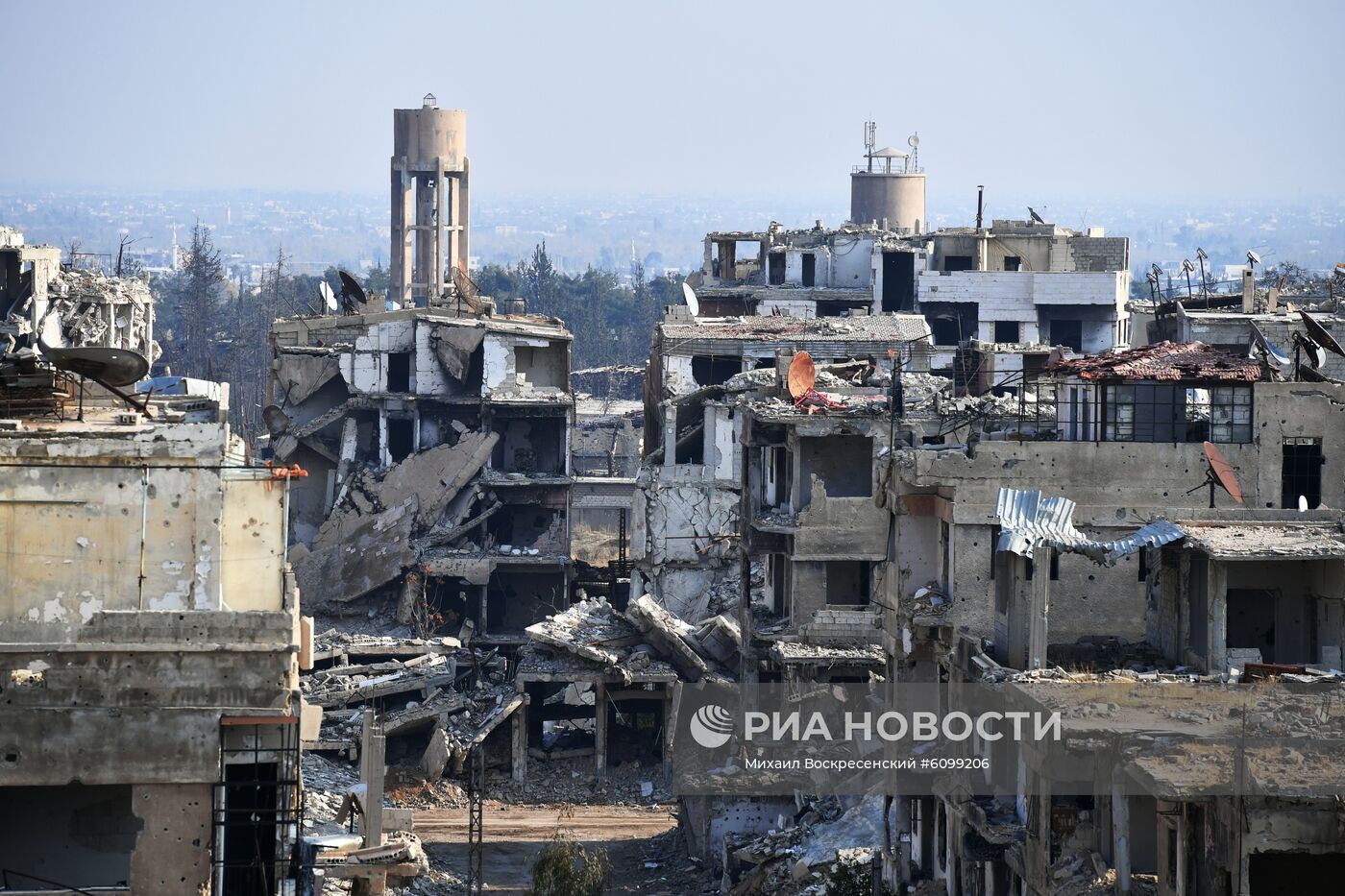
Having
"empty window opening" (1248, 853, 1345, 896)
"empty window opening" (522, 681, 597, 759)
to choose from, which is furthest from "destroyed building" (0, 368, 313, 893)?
"empty window opening" (522, 681, 597, 759)

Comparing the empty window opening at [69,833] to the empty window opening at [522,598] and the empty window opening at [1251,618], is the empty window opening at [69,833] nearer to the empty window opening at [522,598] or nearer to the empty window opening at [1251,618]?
the empty window opening at [1251,618]

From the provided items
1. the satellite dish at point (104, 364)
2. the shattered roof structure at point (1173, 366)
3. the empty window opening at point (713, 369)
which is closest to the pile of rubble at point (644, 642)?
the empty window opening at point (713, 369)

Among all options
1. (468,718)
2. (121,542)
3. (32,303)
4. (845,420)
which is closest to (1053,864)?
(121,542)

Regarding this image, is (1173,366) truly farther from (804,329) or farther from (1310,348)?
Result: (804,329)

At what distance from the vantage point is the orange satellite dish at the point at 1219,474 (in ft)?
103

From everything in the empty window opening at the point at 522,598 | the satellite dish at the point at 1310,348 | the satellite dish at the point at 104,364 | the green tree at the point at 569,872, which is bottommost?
the green tree at the point at 569,872

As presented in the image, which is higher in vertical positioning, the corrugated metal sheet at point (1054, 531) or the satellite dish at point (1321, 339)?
the satellite dish at point (1321, 339)

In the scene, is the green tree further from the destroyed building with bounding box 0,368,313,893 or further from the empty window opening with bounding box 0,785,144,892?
the empty window opening with bounding box 0,785,144,892

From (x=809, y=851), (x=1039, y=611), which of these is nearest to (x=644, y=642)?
(x=809, y=851)

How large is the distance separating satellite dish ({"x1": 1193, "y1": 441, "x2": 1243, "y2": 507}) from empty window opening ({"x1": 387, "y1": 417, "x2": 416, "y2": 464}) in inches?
1144

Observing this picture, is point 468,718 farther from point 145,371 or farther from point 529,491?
point 145,371

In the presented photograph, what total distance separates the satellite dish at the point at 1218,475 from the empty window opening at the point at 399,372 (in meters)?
29.4

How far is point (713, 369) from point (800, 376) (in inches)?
533

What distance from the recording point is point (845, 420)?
41656mm
